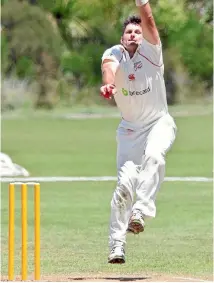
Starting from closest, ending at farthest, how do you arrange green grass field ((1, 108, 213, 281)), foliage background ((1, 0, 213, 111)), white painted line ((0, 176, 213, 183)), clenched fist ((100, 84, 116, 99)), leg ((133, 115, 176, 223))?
1. clenched fist ((100, 84, 116, 99))
2. leg ((133, 115, 176, 223))
3. green grass field ((1, 108, 213, 281))
4. white painted line ((0, 176, 213, 183))
5. foliage background ((1, 0, 213, 111))

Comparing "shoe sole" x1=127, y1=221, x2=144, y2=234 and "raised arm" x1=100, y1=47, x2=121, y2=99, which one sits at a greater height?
"raised arm" x1=100, y1=47, x2=121, y2=99

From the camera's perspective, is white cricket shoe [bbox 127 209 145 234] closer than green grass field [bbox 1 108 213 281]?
Yes

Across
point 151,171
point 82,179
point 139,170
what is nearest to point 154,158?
point 151,171

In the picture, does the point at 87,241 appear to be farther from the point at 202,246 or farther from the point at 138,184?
the point at 138,184

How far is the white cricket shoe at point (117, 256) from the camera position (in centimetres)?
949

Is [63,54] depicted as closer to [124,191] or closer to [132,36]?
[132,36]

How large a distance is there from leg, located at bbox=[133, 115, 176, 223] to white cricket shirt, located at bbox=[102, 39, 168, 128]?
211mm

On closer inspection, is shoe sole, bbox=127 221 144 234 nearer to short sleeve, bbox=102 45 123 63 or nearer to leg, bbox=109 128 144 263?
leg, bbox=109 128 144 263

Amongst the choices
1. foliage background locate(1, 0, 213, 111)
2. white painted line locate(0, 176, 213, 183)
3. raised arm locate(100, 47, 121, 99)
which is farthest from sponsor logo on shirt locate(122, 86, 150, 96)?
foliage background locate(1, 0, 213, 111)

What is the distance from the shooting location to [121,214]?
970 cm

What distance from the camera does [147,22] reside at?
9.52 m

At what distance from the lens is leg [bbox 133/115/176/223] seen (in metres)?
9.46

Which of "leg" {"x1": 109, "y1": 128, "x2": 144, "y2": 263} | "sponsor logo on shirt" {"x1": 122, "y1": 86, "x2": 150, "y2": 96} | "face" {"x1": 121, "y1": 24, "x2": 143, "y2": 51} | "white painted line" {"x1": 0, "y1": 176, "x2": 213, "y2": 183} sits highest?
"face" {"x1": 121, "y1": 24, "x2": 143, "y2": 51}

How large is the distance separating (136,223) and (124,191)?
1.54 feet
